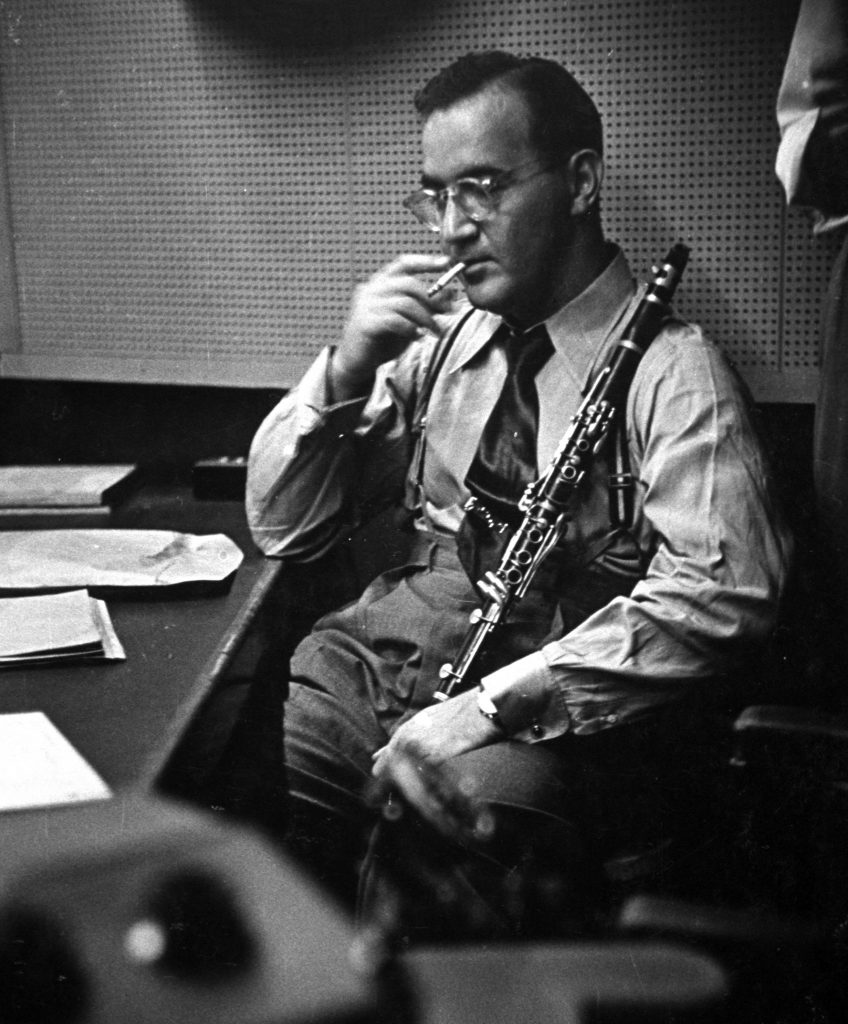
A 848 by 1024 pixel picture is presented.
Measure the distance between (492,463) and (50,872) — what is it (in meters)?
0.80

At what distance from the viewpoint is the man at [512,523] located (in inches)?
54.1

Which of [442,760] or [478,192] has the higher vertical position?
[478,192]

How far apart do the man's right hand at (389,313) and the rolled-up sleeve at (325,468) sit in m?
0.08

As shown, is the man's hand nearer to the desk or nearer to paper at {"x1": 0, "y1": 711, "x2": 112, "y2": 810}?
the desk

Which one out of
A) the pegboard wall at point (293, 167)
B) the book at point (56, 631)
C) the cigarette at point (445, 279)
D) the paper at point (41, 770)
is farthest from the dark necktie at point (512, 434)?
the paper at point (41, 770)

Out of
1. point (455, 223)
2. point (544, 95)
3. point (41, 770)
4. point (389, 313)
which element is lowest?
point (41, 770)

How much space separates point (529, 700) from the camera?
1.39 m

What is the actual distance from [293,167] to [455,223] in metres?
0.37

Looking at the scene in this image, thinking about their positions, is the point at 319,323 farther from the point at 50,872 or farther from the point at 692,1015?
the point at 692,1015

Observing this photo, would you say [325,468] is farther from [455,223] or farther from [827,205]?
[827,205]

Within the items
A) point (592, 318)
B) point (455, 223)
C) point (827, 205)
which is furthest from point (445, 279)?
point (827, 205)

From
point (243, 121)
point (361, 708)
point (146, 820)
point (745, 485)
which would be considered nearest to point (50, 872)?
point (146, 820)

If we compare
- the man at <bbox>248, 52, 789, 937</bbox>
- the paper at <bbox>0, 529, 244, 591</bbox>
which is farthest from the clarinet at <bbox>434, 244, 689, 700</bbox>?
the paper at <bbox>0, 529, 244, 591</bbox>

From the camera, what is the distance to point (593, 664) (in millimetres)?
1381
